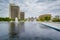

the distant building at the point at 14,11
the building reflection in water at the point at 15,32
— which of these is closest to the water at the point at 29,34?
the building reflection in water at the point at 15,32

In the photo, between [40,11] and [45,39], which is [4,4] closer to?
[40,11]

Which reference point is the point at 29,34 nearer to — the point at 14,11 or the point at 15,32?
the point at 15,32

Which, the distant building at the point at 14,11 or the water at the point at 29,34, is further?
the distant building at the point at 14,11

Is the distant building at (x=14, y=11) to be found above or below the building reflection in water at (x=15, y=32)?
above

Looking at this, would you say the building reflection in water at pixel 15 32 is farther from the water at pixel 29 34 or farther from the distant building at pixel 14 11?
the distant building at pixel 14 11

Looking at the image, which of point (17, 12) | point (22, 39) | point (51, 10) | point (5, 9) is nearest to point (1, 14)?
point (5, 9)

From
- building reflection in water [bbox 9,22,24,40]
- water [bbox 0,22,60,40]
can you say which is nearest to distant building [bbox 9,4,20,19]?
building reflection in water [bbox 9,22,24,40]

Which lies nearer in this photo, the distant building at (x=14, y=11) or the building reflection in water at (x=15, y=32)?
the building reflection in water at (x=15, y=32)

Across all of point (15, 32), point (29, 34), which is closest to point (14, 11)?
point (15, 32)

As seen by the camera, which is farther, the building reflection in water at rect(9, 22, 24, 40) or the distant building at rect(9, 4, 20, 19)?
the distant building at rect(9, 4, 20, 19)

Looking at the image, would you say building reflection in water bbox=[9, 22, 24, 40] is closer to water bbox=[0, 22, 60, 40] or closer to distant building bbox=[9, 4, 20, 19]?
water bbox=[0, 22, 60, 40]

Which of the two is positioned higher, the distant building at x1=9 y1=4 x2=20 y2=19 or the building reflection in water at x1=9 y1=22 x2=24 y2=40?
the distant building at x1=9 y1=4 x2=20 y2=19

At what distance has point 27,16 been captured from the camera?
7.21 metres

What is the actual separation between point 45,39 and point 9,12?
428 centimetres
